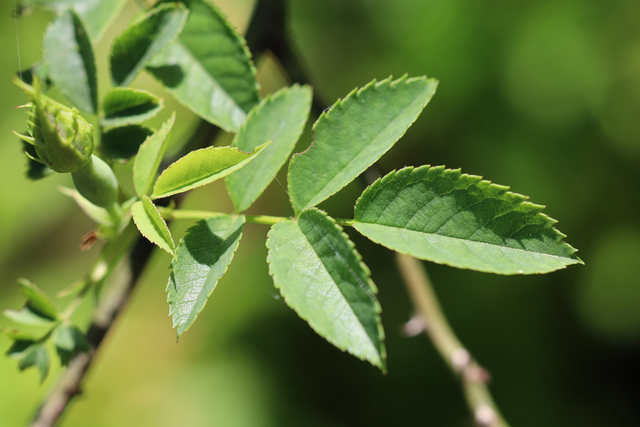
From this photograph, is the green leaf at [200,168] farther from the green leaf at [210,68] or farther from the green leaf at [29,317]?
the green leaf at [29,317]

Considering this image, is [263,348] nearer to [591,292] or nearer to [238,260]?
[238,260]

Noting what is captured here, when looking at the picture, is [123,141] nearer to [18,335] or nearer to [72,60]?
[72,60]

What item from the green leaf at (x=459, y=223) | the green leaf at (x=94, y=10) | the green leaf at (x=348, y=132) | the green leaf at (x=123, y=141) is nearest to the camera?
the green leaf at (x=459, y=223)

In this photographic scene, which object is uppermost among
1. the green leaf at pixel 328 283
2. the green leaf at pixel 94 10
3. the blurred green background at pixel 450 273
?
the green leaf at pixel 94 10

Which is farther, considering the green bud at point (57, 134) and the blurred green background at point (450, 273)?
the blurred green background at point (450, 273)

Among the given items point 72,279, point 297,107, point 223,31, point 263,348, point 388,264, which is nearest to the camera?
point 297,107

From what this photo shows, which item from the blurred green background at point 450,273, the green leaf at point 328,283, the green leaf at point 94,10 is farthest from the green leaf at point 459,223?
the blurred green background at point 450,273

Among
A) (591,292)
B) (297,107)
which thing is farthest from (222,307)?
(297,107)
